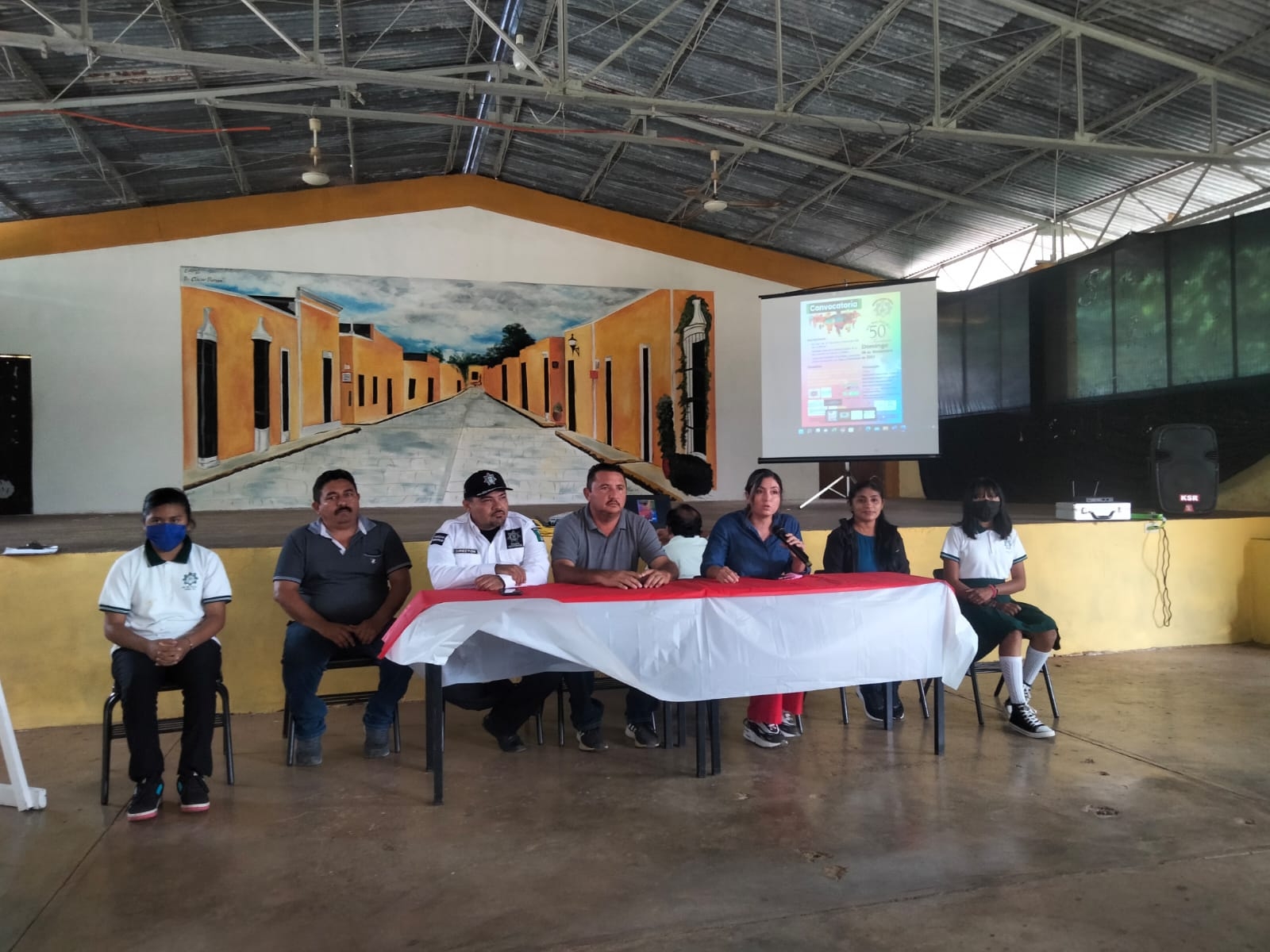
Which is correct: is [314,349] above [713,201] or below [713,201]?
below

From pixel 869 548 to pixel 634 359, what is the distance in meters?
7.24

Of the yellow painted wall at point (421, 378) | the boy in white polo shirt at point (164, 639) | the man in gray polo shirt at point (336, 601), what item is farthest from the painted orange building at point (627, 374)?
the boy in white polo shirt at point (164, 639)

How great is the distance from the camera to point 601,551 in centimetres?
312

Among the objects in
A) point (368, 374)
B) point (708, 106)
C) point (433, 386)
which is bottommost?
point (433, 386)

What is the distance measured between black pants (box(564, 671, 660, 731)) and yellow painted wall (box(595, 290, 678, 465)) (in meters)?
7.28

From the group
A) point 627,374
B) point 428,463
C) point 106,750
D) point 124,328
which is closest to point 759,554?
point 106,750

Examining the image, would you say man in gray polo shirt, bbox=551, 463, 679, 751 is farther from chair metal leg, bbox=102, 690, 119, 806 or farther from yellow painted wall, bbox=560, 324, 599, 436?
yellow painted wall, bbox=560, 324, 599, 436

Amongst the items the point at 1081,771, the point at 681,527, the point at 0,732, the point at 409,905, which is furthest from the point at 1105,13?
the point at 0,732

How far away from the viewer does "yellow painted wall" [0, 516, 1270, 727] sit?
348cm

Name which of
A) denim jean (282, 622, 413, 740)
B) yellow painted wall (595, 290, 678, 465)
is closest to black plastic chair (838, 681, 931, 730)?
denim jean (282, 622, 413, 740)

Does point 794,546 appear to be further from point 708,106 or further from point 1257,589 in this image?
point 708,106

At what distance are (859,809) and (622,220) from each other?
9128 mm

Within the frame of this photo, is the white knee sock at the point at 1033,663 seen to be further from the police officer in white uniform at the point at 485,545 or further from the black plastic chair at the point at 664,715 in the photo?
the police officer in white uniform at the point at 485,545

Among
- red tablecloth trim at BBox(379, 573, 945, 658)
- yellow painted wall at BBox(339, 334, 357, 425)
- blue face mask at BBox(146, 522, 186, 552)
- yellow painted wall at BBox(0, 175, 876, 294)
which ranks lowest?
red tablecloth trim at BBox(379, 573, 945, 658)
